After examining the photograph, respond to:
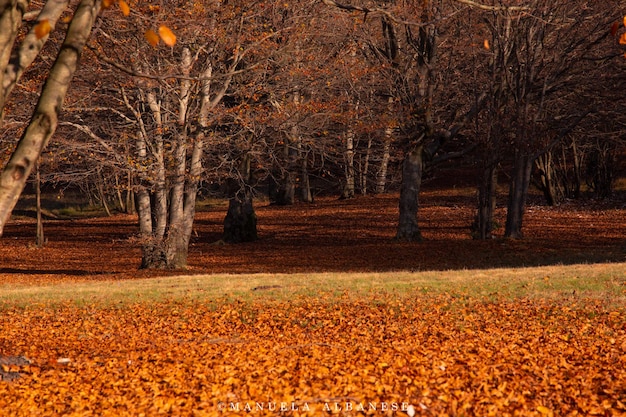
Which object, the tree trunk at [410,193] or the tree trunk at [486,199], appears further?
the tree trunk at [410,193]

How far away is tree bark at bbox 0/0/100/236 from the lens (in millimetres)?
6324

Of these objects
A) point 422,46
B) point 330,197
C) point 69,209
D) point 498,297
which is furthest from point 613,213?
point 69,209

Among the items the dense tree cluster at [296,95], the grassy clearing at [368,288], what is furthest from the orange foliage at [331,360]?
the dense tree cluster at [296,95]

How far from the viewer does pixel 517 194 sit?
2384 centimetres

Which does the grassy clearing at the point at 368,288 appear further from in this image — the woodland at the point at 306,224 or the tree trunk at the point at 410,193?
the tree trunk at the point at 410,193

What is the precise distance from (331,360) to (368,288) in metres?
5.75

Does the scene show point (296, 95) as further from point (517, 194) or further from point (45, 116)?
point (45, 116)

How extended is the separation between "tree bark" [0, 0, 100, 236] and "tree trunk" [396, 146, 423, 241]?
18902mm

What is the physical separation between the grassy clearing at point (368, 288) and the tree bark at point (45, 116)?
21.2ft

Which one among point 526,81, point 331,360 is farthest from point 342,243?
point 331,360

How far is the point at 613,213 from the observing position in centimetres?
3125

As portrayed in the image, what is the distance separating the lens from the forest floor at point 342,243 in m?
21.5

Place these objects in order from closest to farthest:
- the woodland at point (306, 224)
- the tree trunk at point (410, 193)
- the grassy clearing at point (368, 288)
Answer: the woodland at point (306, 224), the grassy clearing at point (368, 288), the tree trunk at point (410, 193)

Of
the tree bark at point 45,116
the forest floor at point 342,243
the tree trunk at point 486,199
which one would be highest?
the tree bark at point 45,116
